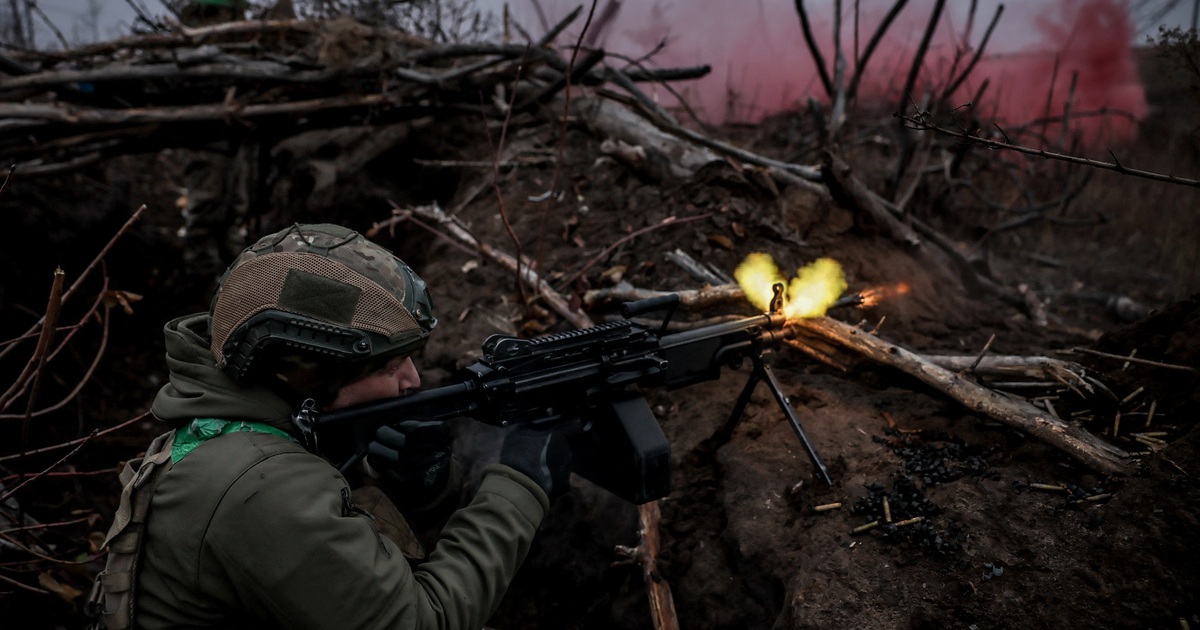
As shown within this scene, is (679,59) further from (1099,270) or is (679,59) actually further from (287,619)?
(287,619)

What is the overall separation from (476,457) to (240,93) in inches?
181

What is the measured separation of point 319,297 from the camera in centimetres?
188

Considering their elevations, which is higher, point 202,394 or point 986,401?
point 202,394

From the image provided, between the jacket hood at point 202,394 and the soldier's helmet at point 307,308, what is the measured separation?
0.17ft

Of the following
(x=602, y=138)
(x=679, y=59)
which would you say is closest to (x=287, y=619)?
(x=602, y=138)

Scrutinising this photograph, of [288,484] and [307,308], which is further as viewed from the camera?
[307,308]

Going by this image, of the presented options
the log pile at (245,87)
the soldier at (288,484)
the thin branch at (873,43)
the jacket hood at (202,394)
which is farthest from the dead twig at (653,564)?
the thin branch at (873,43)

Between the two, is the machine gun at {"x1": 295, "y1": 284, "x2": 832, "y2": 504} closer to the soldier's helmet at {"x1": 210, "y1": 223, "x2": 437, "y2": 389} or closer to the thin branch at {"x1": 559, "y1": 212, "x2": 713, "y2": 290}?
the soldier's helmet at {"x1": 210, "y1": 223, "x2": 437, "y2": 389}

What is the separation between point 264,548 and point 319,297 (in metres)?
0.70

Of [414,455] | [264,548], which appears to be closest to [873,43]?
[414,455]

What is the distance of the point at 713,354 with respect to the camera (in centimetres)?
289

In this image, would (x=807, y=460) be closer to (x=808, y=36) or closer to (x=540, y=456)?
(x=540, y=456)

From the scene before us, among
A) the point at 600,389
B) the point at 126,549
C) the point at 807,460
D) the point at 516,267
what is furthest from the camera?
the point at 516,267

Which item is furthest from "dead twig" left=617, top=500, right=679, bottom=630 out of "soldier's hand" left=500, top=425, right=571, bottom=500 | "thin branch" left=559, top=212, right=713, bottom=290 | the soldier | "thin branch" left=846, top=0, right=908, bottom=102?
"thin branch" left=846, top=0, right=908, bottom=102
